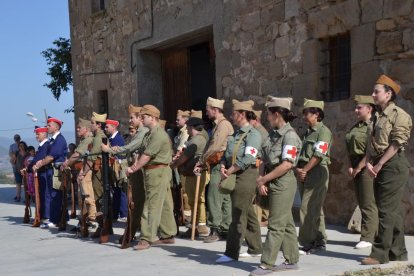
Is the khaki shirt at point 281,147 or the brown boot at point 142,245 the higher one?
the khaki shirt at point 281,147

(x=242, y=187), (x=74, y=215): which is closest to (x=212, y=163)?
(x=242, y=187)

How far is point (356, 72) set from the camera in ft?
25.7

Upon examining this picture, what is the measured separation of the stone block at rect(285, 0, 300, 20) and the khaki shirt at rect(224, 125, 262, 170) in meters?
3.42

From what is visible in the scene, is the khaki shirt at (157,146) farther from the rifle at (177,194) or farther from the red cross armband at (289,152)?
the red cross armband at (289,152)

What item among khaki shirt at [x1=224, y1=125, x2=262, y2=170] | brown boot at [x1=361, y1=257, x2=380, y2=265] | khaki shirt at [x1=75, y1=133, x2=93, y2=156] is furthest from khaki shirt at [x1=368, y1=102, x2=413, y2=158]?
khaki shirt at [x1=75, y1=133, x2=93, y2=156]

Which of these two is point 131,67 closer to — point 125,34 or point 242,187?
point 125,34

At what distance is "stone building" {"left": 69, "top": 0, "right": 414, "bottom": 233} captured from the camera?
7.54 meters

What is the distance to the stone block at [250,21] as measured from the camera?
31.0ft

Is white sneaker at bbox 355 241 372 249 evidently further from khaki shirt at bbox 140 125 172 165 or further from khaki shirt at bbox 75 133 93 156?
khaki shirt at bbox 75 133 93 156

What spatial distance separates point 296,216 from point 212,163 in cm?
205

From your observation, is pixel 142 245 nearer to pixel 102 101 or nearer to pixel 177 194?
pixel 177 194

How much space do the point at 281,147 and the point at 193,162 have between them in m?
2.64

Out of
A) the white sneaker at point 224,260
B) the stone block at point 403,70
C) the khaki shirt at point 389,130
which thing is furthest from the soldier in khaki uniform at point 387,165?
the stone block at point 403,70

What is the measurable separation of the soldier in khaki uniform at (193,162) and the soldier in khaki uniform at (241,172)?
1.93m
